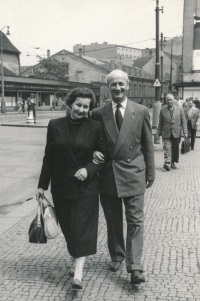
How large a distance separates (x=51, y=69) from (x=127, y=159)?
69.7m

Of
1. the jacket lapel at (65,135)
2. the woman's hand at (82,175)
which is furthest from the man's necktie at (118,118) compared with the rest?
the woman's hand at (82,175)

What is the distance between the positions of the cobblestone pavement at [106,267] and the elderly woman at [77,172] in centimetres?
26

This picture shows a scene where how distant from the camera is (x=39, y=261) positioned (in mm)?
4340

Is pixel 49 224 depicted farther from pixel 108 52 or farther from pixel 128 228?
pixel 108 52

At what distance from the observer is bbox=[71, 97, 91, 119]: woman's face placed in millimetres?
3594

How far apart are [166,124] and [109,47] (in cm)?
8887

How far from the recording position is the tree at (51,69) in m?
70.2

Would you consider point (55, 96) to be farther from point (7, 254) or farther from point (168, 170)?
point (7, 254)

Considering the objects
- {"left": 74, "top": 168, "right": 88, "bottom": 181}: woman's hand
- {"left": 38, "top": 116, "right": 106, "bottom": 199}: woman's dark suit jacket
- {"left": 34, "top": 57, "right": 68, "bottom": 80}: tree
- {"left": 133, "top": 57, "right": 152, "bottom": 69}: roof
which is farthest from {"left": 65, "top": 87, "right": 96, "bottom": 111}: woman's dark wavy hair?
{"left": 133, "top": 57, "right": 152, "bottom": 69}: roof

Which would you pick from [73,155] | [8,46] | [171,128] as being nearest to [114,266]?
[73,155]

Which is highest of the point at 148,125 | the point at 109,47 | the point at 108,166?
the point at 109,47

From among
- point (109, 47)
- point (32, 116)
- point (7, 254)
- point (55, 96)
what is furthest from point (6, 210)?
point (109, 47)

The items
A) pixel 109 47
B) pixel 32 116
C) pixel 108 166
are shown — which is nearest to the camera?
pixel 108 166

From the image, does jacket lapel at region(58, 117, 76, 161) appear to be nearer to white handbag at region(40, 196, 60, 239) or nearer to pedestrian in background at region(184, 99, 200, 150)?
white handbag at region(40, 196, 60, 239)
